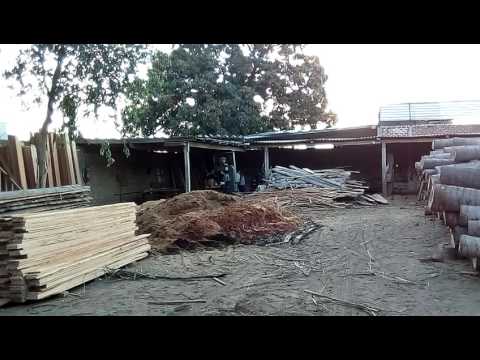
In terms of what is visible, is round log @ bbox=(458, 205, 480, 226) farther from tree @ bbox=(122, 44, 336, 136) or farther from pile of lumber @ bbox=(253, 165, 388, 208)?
tree @ bbox=(122, 44, 336, 136)

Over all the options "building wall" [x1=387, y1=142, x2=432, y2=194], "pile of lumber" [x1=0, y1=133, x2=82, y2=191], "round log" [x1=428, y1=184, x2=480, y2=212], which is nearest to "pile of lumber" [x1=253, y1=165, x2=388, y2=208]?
"building wall" [x1=387, y1=142, x2=432, y2=194]

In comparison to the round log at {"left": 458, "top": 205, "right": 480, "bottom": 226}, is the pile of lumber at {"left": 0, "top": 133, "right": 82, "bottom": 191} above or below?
above

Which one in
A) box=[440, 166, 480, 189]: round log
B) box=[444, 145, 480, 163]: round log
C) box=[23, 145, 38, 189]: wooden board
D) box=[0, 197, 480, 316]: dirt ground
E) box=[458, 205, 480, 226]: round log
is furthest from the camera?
box=[23, 145, 38, 189]: wooden board

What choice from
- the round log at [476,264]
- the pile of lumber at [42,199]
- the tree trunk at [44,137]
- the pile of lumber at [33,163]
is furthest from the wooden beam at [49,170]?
the round log at [476,264]

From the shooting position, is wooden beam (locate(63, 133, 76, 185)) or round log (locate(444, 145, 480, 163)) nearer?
round log (locate(444, 145, 480, 163))

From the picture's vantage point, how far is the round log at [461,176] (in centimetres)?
632

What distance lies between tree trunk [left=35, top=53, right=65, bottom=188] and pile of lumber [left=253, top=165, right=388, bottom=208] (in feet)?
26.8

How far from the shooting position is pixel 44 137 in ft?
27.8

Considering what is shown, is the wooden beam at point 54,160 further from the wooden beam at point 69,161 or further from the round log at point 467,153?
the round log at point 467,153

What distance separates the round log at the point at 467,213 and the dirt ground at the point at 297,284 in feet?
2.41

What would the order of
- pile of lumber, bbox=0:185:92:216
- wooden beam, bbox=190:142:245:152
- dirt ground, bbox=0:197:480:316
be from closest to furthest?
dirt ground, bbox=0:197:480:316
pile of lumber, bbox=0:185:92:216
wooden beam, bbox=190:142:245:152

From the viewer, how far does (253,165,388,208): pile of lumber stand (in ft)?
51.1
